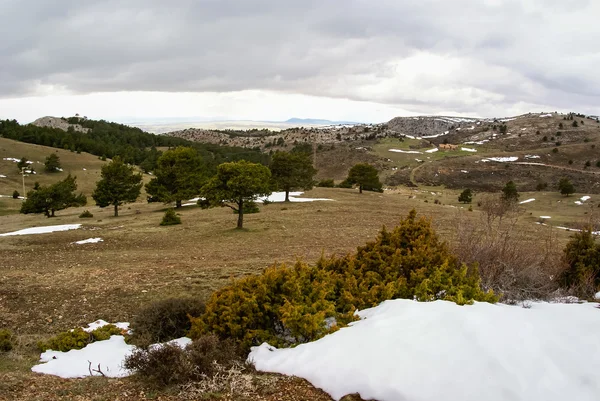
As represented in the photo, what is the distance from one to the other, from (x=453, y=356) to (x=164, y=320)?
17.3ft

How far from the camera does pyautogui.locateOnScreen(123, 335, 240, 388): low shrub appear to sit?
543cm

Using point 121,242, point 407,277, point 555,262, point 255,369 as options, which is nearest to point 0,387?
point 255,369

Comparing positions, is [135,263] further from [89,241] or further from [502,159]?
[502,159]

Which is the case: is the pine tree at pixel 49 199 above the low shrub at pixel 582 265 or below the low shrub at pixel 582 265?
below

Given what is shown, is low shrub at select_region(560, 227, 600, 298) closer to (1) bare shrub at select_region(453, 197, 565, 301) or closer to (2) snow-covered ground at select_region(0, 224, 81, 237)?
(1) bare shrub at select_region(453, 197, 565, 301)

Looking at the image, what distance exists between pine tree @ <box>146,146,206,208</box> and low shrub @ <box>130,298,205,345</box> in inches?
1042

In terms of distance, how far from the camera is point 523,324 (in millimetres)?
5910

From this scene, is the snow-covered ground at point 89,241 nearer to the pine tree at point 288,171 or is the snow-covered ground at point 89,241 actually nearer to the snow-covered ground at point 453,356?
the pine tree at point 288,171

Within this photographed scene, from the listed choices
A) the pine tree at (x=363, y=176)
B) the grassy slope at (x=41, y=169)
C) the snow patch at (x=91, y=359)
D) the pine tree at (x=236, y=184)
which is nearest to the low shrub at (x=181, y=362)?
the snow patch at (x=91, y=359)

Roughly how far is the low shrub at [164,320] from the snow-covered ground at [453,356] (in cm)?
210

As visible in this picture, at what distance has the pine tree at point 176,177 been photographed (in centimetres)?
3369

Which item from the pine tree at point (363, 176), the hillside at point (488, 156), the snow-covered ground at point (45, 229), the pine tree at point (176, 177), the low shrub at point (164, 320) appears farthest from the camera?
the hillside at point (488, 156)

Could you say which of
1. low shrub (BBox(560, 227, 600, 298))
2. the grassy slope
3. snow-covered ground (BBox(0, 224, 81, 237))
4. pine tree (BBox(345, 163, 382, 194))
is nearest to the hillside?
pine tree (BBox(345, 163, 382, 194))

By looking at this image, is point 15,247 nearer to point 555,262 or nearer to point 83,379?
point 83,379
